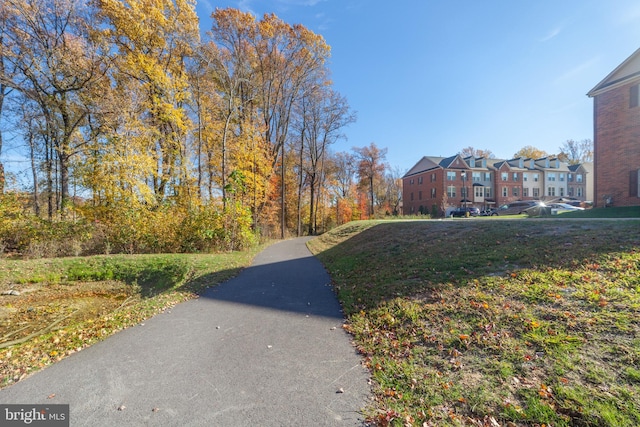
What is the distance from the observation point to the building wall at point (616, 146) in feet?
43.4

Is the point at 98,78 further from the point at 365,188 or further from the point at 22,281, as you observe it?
the point at 365,188

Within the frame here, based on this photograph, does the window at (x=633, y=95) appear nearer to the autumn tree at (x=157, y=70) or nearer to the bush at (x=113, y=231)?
the bush at (x=113, y=231)

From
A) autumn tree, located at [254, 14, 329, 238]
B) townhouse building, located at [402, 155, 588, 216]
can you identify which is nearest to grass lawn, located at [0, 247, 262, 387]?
autumn tree, located at [254, 14, 329, 238]

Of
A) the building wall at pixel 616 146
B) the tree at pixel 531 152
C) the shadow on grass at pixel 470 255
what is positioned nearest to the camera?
the shadow on grass at pixel 470 255

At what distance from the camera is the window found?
13095 millimetres

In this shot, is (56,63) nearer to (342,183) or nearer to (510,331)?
(510,331)

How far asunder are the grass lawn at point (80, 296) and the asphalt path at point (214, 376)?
46cm

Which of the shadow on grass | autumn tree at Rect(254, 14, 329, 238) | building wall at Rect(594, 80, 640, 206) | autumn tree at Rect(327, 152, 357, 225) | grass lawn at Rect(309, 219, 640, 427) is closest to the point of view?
grass lawn at Rect(309, 219, 640, 427)

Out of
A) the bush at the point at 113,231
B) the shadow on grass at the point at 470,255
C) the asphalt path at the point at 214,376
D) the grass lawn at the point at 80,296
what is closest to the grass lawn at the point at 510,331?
the shadow on grass at the point at 470,255

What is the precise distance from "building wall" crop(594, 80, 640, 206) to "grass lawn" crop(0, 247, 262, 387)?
19006mm

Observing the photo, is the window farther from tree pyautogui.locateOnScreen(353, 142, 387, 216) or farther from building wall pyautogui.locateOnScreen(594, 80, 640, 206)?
tree pyautogui.locateOnScreen(353, 142, 387, 216)

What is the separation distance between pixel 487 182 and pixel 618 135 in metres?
32.4

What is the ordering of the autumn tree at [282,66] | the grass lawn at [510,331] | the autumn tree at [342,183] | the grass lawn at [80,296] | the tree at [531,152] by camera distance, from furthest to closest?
the tree at [531,152]
the autumn tree at [342,183]
the autumn tree at [282,66]
the grass lawn at [80,296]
the grass lawn at [510,331]

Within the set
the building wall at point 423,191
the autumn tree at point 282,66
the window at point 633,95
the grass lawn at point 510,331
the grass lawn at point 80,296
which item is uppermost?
the autumn tree at point 282,66
